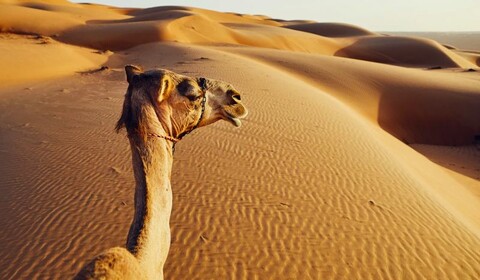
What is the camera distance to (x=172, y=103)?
3066 mm

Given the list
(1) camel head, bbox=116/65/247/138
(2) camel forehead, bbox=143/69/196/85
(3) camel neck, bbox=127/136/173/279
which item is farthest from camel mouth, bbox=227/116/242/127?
(3) camel neck, bbox=127/136/173/279

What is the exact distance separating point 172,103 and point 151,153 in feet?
1.54

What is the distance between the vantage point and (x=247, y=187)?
693cm

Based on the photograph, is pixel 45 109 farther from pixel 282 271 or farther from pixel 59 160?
pixel 282 271

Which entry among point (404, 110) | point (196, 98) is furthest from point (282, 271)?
point (404, 110)

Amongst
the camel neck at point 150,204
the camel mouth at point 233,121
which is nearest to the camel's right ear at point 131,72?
the camel neck at point 150,204

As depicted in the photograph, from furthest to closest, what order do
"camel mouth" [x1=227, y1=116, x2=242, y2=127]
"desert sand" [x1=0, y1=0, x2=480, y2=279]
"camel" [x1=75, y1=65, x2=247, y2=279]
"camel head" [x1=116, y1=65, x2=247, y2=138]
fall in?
"desert sand" [x1=0, y1=0, x2=480, y2=279] → "camel mouth" [x1=227, y1=116, x2=242, y2=127] → "camel head" [x1=116, y1=65, x2=247, y2=138] → "camel" [x1=75, y1=65, x2=247, y2=279]

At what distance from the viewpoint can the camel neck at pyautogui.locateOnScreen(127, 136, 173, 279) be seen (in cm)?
264

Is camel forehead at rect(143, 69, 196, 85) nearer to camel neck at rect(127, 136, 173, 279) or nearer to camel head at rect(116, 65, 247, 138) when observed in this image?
camel head at rect(116, 65, 247, 138)

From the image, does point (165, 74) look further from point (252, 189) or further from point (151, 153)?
point (252, 189)

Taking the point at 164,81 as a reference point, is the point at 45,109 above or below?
below

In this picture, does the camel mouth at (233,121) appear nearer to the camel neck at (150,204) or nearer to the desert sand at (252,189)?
the camel neck at (150,204)

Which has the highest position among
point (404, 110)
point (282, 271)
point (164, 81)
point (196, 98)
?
point (164, 81)

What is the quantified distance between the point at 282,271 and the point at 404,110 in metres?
16.0
